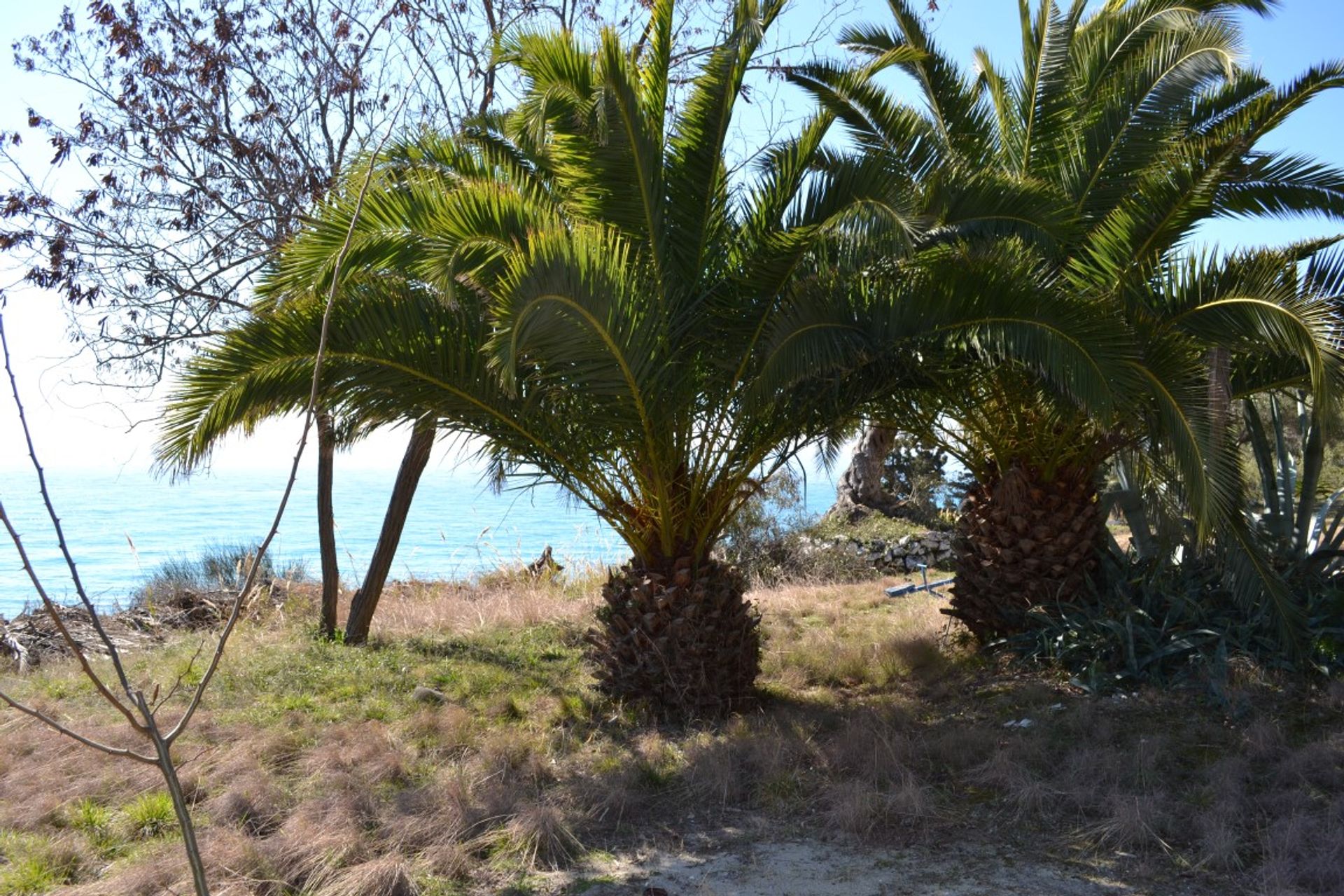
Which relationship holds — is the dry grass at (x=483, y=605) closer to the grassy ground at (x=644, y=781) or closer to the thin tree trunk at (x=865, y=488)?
the grassy ground at (x=644, y=781)

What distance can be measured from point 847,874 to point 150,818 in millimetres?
3482

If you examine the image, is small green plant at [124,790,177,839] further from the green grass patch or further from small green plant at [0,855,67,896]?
the green grass patch

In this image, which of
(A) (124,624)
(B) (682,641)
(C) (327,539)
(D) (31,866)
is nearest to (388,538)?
(C) (327,539)

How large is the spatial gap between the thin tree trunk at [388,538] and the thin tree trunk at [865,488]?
820 cm

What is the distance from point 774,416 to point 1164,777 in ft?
9.95

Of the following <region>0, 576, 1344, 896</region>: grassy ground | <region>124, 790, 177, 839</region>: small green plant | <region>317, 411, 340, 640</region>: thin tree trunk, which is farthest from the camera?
<region>317, 411, 340, 640</region>: thin tree trunk

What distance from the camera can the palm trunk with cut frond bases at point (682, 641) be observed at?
6918mm

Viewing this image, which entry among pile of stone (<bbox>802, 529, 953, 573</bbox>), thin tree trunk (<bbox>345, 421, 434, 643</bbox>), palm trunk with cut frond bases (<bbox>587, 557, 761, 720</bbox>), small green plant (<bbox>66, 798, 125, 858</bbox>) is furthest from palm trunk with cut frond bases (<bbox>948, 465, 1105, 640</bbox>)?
small green plant (<bbox>66, 798, 125, 858</bbox>)

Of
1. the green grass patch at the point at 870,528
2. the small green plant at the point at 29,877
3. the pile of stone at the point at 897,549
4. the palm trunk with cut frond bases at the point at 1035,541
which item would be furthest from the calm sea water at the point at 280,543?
the palm trunk with cut frond bases at the point at 1035,541

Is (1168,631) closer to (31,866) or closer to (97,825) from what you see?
(97,825)

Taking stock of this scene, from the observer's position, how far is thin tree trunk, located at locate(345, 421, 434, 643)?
31.0 ft

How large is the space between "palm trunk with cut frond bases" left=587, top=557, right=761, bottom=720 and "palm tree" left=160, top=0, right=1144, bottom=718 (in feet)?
0.05

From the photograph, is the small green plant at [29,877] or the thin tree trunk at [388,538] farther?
the thin tree trunk at [388,538]

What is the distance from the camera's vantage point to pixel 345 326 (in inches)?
231
